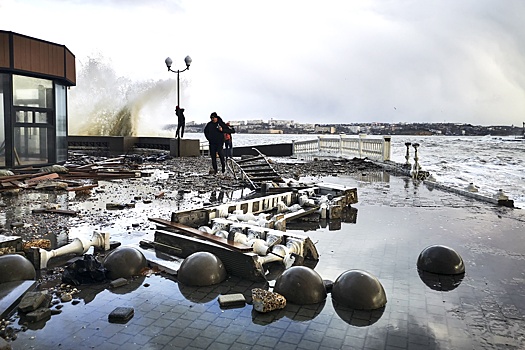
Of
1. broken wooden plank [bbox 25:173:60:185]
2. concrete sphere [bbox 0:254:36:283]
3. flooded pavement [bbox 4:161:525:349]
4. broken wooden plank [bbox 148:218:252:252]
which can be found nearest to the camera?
flooded pavement [bbox 4:161:525:349]

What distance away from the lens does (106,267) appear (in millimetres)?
5191

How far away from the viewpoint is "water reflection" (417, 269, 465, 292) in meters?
5.09

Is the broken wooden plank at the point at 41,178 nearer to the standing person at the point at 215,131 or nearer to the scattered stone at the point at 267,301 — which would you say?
the standing person at the point at 215,131

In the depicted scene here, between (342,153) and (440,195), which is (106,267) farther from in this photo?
(342,153)

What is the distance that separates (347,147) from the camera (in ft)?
99.4

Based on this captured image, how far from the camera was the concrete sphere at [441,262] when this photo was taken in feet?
18.1

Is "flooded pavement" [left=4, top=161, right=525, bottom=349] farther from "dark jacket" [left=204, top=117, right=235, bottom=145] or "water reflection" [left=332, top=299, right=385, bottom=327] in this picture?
"dark jacket" [left=204, top=117, right=235, bottom=145]

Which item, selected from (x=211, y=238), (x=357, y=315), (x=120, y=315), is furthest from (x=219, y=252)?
(x=357, y=315)

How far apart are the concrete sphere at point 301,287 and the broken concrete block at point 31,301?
7.55 ft

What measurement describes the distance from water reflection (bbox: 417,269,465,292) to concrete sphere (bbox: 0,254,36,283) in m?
4.56

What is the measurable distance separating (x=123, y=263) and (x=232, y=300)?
1.57 meters

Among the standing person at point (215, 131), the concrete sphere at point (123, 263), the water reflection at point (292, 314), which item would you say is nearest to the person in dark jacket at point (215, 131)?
the standing person at point (215, 131)

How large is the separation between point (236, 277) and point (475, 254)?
3.65 meters

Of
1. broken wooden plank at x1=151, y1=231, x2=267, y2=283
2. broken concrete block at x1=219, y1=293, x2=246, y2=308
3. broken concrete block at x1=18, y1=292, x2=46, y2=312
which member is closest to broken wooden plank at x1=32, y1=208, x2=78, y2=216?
broken wooden plank at x1=151, y1=231, x2=267, y2=283
